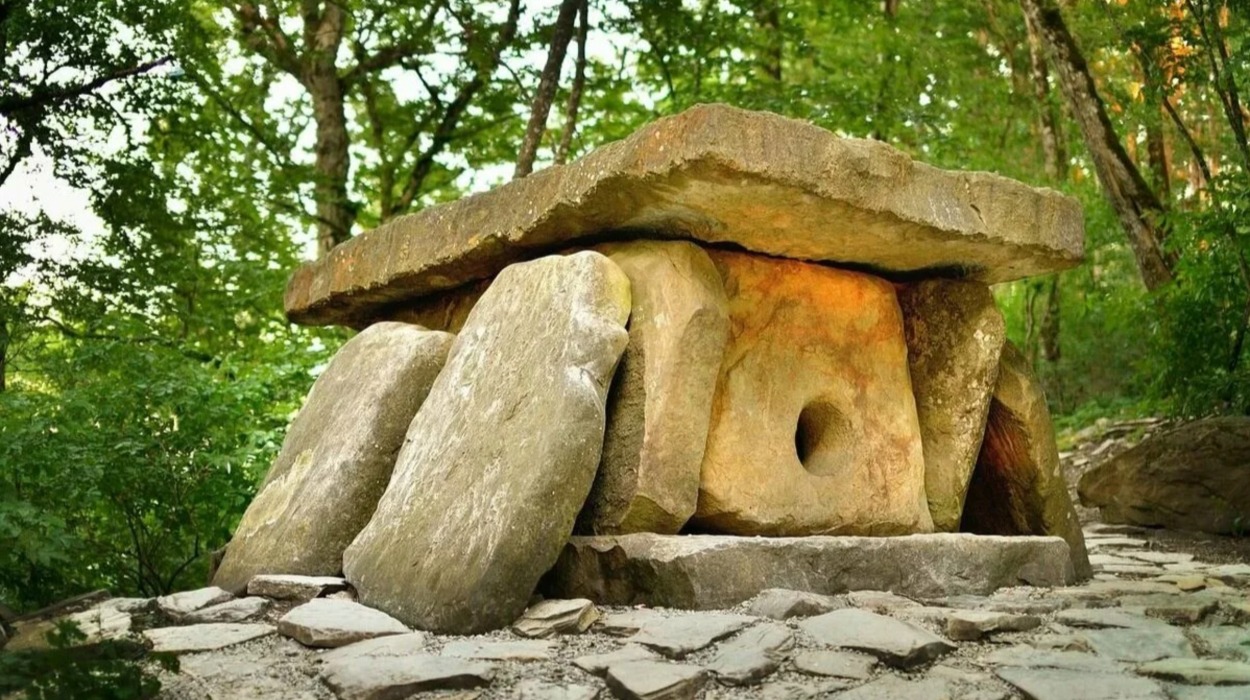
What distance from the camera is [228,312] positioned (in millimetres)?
7668

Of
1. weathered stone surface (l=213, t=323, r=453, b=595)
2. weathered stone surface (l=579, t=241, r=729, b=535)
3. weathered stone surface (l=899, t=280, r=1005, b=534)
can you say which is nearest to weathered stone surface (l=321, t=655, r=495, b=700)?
weathered stone surface (l=579, t=241, r=729, b=535)

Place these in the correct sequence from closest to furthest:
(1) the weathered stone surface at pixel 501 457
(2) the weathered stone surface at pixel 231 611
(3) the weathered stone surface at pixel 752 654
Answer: (3) the weathered stone surface at pixel 752 654 < (1) the weathered stone surface at pixel 501 457 < (2) the weathered stone surface at pixel 231 611

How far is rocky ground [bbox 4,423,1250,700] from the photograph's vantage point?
2434 millimetres

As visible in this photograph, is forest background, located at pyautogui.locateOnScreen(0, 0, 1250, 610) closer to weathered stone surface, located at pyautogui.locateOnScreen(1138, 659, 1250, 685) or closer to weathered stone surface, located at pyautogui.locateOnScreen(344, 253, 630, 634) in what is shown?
weathered stone surface, located at pyautogui.locateOnScreen(344, 253, 630, 634)

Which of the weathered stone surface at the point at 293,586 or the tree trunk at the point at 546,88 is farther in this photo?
the tree trunk at the point at 546,88

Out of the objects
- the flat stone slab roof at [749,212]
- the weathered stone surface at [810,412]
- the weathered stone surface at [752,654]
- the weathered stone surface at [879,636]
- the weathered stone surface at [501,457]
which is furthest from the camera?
the weathered stone surface at [810,412]

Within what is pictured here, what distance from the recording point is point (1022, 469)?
4.61 meters

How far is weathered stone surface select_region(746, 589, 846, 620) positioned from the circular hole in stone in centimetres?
102

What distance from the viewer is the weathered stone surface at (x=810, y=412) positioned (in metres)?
3.95

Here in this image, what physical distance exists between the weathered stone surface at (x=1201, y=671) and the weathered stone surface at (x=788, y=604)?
880 millimetres

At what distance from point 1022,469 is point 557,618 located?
2471mm

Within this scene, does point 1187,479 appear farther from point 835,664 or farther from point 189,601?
point 189,601

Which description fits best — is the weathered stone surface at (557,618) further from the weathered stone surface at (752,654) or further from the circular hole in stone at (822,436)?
the circular hole in stone at (822,436)

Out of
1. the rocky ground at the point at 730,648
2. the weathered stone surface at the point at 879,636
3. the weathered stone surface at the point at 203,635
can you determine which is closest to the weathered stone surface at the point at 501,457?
the rocky ground at the point at 730,648
